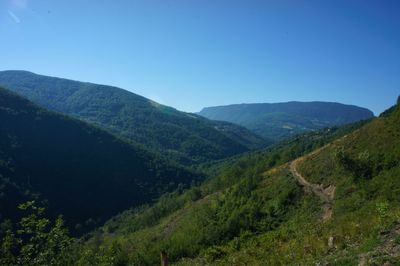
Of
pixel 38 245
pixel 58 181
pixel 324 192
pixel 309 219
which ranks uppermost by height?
pixel 324 192

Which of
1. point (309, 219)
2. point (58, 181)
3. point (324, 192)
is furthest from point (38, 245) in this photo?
point (58, 181)

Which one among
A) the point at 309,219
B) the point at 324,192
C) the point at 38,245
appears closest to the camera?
the point at 38,245

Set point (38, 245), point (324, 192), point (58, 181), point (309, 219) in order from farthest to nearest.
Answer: point (58, 181) → point (324, 192) → point (309, 219) → point (38, 245)

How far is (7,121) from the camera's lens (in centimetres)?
19788

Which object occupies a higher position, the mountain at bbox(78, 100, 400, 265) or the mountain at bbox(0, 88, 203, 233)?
the mountain at bbox(78, 100, 400, 265)

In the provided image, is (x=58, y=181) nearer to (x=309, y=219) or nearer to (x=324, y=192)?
(x=324, y=192)

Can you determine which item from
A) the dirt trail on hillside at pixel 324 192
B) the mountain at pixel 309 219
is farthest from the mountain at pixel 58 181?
the dirt trail on hillside at pixel 324 192

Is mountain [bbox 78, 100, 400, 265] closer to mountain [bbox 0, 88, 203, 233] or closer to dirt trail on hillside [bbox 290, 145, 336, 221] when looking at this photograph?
dirt trail on hillside [bbox 290, 145, 336, 221]

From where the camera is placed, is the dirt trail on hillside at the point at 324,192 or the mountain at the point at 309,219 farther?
the dirt trail on hillside at the point at 324,192

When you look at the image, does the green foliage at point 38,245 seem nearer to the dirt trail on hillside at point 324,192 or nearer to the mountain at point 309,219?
the mountain at point 309,219

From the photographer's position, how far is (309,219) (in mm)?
39781

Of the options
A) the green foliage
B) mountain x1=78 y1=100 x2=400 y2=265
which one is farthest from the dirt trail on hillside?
the green foliage

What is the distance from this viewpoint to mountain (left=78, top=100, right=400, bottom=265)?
766 inches

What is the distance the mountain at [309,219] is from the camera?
766 inches
